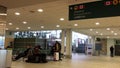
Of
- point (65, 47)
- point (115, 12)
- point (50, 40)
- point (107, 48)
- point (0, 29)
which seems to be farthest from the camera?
point (107, 48)

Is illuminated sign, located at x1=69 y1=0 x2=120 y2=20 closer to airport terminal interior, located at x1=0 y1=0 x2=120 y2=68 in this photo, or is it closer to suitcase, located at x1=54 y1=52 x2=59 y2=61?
airport terminal interior, located at x1=0 y1=0 x2=120 y2=68

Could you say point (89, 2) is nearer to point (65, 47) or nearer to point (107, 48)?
point (65, 47)

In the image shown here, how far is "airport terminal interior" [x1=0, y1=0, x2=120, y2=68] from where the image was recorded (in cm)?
783

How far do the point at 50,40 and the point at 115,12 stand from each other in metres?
18.6

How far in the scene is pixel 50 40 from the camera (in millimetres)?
25406

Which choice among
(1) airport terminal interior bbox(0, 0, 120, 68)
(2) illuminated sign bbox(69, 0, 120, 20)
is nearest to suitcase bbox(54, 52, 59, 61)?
(1) airport terminal interior bbox(0, 0, 120, 68)

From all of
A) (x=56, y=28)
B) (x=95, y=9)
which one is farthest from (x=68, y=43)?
(x=95, y=9)

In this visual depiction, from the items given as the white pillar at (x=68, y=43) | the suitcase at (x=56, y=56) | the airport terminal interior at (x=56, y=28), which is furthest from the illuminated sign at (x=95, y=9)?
the white pillar at (x=68, y=43)

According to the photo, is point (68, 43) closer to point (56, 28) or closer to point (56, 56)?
point (56, 28)

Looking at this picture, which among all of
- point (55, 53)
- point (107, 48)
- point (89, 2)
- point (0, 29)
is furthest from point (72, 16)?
point (107, 48)

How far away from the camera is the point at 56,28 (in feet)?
69.8

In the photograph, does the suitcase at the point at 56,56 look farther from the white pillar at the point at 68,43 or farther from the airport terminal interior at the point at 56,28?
the white pillar at the point at 68,43

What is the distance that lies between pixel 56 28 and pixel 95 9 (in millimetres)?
13775

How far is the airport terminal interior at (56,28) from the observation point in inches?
308
